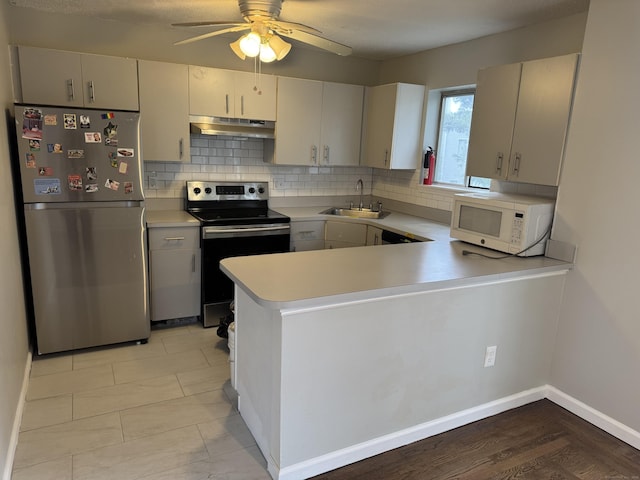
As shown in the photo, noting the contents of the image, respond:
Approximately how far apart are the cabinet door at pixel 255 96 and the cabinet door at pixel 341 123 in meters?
0.51

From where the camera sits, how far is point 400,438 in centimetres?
230

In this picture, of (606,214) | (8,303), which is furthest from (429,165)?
(8,303)

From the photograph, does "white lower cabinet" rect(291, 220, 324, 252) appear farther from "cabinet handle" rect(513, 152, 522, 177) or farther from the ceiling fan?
"cabinet handle" rect(513, 152, 522, 177)

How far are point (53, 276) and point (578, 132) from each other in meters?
3.35

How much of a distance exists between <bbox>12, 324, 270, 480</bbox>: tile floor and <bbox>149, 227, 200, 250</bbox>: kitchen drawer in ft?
2.50

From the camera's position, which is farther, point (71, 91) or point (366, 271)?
point (71, 91)

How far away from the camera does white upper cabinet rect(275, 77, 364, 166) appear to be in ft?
13.2

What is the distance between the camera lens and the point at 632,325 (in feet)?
7.74

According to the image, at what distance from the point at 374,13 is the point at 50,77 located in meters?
2.31

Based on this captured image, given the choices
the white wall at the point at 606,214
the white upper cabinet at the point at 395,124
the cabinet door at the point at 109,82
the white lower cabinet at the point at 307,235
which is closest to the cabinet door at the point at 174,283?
the white lower cabinet at the point at 307,235

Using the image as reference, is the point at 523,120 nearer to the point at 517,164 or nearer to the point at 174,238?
the point at 517,164

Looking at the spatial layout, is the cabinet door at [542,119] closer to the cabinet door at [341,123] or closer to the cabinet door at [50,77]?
the cabinet door at [341,123]

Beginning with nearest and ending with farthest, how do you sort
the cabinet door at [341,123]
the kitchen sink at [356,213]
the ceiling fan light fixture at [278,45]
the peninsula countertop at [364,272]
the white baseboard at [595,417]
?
the peninsula countertop at [364,272], the white baseboard at [595,417], the ceiling fan light fixture at [278,45], the cabinet door at [341,123], the kitchen sink at [356,213]

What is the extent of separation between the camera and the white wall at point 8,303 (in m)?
2.05
